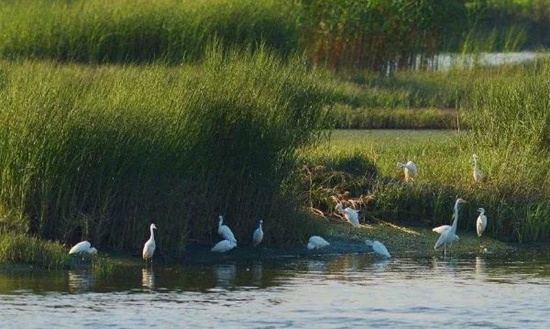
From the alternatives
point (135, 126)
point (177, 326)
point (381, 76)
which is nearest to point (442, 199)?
point (135, 126)

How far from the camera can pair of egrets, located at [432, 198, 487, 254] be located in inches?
627

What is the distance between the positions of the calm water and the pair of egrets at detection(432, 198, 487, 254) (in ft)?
2.30

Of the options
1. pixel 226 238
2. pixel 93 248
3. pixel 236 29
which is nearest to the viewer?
pixel 93 248

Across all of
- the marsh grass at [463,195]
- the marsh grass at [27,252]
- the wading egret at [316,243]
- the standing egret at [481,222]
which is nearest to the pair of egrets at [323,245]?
the wading egret at [316,243]

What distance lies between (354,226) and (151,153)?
2.83 m

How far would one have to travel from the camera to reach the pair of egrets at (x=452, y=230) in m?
15.9

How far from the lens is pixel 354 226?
16.6 meters

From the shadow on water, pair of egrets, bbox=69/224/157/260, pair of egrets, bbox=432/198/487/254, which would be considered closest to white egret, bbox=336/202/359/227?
the shadow on water

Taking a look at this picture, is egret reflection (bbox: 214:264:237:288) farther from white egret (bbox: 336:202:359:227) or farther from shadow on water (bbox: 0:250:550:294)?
white egret (bbox: 336:202:359:227)

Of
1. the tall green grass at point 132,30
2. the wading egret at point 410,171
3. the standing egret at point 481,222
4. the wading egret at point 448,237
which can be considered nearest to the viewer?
the wading egret at point 448,237

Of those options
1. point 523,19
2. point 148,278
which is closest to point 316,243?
point 148,278

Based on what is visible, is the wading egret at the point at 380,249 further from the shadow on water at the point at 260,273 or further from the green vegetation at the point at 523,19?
the green vegetation at the point at 523,19

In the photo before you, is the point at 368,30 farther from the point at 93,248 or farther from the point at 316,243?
the point at 93,248

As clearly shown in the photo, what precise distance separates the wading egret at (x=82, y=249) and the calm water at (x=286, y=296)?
20cm
